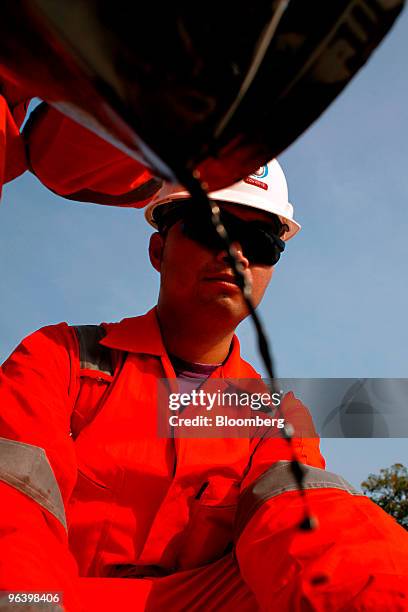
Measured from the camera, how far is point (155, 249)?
3.09 meters

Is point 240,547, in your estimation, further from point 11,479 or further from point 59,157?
point 59,157

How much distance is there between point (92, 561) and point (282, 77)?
189 cm

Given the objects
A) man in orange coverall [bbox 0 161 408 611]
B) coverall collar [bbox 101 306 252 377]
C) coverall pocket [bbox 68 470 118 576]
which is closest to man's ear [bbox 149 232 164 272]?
man in orange coverall [bbox 0 161 408 611]

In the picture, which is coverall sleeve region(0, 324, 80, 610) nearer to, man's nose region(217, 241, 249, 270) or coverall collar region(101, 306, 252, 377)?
coverall collar region(101, 306, 252, 377)

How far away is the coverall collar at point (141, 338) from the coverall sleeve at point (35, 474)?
1.14ft

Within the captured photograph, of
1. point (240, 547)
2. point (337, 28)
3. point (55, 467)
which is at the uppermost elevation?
point (337, 28)

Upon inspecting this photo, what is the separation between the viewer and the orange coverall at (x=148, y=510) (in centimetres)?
186

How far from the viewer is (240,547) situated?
2.21 m

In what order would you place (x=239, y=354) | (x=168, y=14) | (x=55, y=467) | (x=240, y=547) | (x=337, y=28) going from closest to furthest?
(x=168, y=14), (x=337, y=28), (x=55, y=467), (x=240, y=547), (x=239, y=354)

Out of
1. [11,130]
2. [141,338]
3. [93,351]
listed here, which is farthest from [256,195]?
[11,130]

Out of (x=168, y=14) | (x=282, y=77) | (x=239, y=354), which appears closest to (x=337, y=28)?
(x=282, y=77)

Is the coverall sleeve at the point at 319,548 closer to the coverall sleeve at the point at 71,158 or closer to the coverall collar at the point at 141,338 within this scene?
the coverall collar at the point at 141,338

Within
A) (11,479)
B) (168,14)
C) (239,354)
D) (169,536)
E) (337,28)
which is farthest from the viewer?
(239,354)

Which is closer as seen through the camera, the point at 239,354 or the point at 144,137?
the point at 144,137
